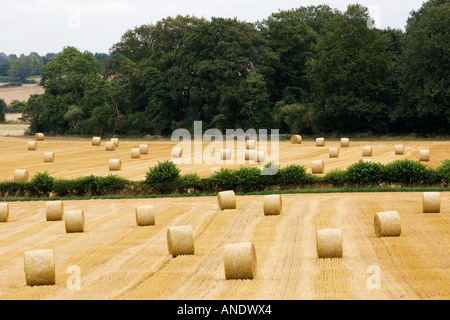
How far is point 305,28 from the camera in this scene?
98.2 m

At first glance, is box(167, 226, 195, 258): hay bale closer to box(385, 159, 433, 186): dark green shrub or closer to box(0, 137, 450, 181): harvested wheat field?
box(385, 159, 433, 186): dark green shrub

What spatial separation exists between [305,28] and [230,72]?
1404 cm

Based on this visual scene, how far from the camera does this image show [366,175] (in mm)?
44688

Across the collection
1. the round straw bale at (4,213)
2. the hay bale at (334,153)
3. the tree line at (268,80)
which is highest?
the tree line at (268,80)

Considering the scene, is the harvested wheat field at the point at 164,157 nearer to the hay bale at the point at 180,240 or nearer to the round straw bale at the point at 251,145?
the round straw bale at the point at 251,145

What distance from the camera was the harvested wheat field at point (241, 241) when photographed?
816 inches

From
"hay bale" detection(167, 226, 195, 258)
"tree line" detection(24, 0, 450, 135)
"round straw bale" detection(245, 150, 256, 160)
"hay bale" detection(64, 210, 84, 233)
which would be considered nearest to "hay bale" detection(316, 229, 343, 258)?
"hay bale" detection(167, 226, 195, 258)

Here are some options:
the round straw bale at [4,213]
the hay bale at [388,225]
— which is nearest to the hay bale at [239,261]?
the hay bale at [388,225]

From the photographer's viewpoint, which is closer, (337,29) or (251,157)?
(251,157)

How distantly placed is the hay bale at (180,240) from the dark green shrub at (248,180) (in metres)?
19.3

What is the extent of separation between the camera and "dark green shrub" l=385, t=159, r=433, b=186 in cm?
4459

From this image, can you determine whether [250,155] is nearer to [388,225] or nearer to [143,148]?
[143,148]
